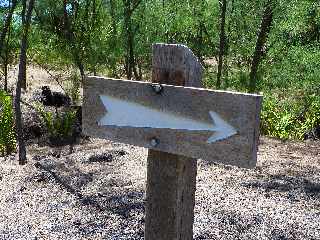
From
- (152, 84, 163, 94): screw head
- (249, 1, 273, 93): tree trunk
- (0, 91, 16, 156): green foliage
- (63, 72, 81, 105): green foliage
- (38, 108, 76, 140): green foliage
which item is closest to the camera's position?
(152, 84, 163, 94): screw head

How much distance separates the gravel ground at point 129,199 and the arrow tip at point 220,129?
1678mm

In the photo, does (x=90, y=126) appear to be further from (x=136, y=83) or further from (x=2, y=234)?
(x=2, y=234)

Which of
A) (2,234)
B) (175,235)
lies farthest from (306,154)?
(175,235)

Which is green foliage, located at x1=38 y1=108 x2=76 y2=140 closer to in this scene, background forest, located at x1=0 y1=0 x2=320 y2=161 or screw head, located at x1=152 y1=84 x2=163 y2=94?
background forest, located at x1=0 y1=0 x2=320 y2=161

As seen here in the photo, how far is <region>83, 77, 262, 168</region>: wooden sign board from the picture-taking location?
5.49ft

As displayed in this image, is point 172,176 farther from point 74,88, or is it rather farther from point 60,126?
point 74,88

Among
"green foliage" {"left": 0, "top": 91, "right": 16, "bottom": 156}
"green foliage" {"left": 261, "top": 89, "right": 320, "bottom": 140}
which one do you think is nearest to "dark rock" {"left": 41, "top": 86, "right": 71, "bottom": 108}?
"green foliage" {"left": 0, "top": 91, "right": 16, "bottom": 156}

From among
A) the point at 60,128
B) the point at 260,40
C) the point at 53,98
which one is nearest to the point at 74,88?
the point at 53,98

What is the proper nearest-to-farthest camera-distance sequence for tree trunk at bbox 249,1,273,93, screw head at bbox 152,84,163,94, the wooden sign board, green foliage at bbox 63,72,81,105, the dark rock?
the wooden sign board, screw head at bbox 152,84,163,94, tree trunk at bbox 249,1,273,93, green foliage at bbox 63,72,81,105, the dark rock

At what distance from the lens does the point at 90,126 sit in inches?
80.1

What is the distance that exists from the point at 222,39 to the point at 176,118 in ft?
19.6

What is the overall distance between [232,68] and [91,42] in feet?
8.68

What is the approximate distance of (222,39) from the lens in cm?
758

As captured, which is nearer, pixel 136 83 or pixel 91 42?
pixel 136 83
